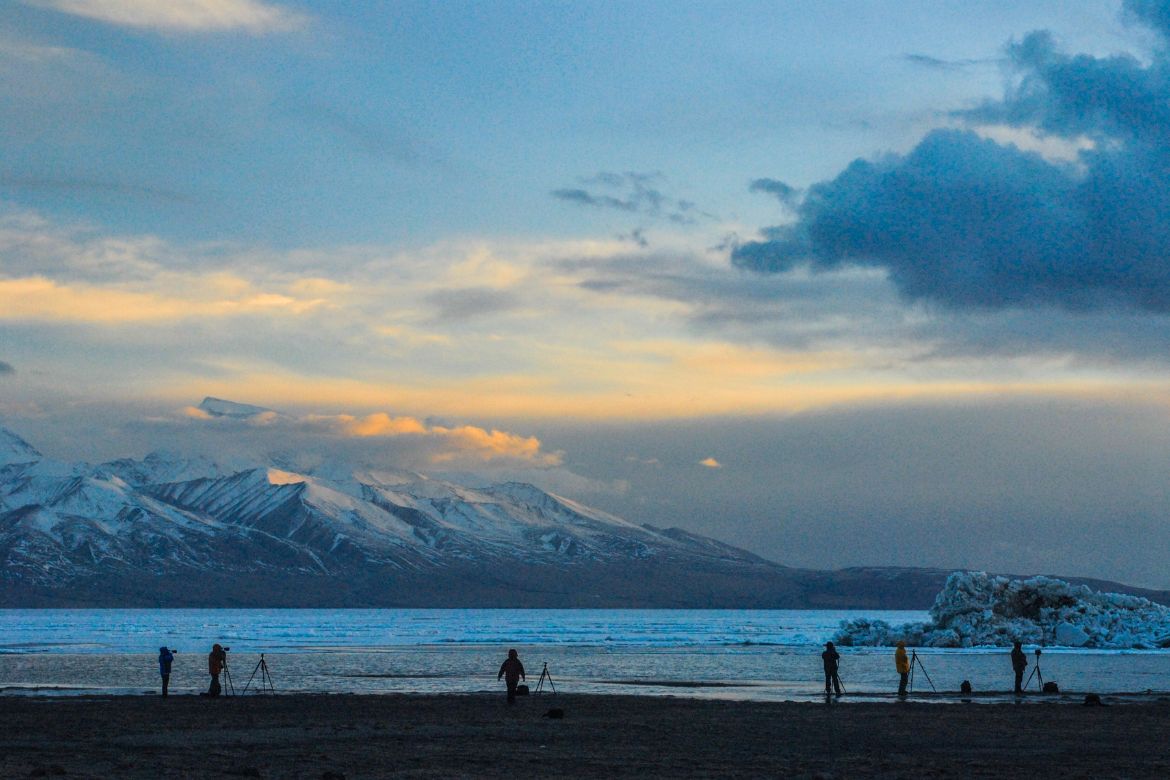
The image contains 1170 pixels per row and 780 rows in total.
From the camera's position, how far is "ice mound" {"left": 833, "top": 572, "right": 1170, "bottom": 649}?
331 ft

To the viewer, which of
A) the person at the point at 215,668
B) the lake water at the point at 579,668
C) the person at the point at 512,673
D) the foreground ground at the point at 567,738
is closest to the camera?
the foreground ground at the point at 567,738

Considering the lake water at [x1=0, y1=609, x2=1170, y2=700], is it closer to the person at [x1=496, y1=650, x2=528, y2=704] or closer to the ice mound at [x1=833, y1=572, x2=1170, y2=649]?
the ice mound at [x1=833, y1=572, x2=1170, y2=649]

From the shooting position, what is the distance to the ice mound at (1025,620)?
101m

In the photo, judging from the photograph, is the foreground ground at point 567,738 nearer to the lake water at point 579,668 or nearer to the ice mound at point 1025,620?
the lake water at point 579,668

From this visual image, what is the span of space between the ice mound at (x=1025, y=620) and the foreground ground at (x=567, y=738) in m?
58.3

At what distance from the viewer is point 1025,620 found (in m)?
104

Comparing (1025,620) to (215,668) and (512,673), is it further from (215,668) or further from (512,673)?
(215,668)

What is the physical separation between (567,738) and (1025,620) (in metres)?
79.0

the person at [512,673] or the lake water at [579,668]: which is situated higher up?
the person at [512,673]

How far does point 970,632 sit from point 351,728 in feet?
244

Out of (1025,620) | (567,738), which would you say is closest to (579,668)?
(567,738)

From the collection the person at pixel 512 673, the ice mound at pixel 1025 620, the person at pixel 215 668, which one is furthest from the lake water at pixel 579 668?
the person at pixel 512 673

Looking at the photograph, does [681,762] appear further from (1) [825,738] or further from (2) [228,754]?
(2) [228,754]

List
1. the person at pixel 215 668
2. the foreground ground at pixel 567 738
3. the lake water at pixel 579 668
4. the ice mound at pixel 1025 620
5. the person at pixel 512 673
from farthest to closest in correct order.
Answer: the ice mound at pixel 1025 620
the lake water at pixel 579 668
the person at pixel 215 668
the person at pixel 512 673
the foreground ground at pixel 567 738
